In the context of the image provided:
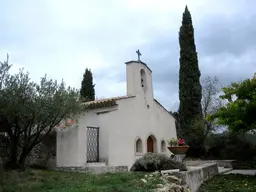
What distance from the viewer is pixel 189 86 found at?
86.4 ft

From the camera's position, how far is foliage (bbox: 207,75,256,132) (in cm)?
1338

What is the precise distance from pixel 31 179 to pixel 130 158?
23.4ft

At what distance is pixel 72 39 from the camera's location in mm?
14758

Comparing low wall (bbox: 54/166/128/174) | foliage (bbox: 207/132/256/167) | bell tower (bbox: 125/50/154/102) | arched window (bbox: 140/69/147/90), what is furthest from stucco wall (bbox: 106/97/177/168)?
foliage (bbox: 207/132/256/167)

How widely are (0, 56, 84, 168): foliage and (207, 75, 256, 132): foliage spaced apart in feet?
23.1

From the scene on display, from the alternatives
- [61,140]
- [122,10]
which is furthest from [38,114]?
[122,10]

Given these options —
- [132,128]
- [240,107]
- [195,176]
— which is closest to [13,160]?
[132,128]

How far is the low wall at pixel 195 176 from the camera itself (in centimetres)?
1071

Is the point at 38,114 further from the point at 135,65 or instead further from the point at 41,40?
the point at 135,65

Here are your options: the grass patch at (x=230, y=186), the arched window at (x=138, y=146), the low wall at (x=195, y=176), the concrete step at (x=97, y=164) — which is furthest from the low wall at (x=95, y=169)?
the grass patch at (x=230, y=186)

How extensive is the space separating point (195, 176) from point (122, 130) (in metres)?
4.90

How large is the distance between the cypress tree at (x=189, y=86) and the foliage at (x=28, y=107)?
1554 centimetres

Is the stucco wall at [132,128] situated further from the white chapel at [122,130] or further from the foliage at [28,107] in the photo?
the foliage at [28,107]

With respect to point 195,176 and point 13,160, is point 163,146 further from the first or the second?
point 13,160
